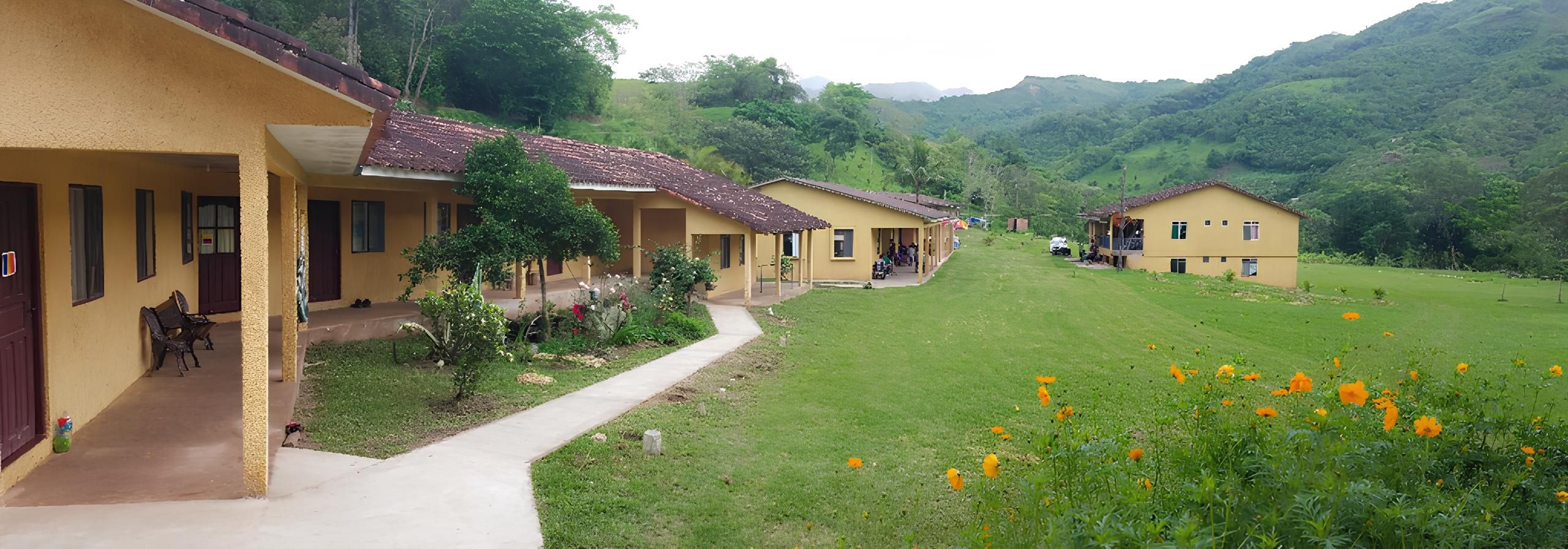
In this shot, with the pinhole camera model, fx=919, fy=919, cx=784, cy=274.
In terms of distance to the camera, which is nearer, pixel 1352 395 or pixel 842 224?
pixel 1352 395

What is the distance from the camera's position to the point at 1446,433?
4633 millimetres

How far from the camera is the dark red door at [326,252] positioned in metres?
15.2

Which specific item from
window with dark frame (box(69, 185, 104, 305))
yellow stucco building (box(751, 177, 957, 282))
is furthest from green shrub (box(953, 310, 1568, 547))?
yellow stucco building (box(751, 177, 957, 282))

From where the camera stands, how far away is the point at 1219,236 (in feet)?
143

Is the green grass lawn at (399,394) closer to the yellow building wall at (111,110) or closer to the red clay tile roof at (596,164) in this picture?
the yellow building wall at (111,110)

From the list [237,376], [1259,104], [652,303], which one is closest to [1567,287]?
[652,303]

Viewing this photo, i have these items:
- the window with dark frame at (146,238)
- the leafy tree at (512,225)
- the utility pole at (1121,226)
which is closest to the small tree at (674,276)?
the leafy tree at (512,225)

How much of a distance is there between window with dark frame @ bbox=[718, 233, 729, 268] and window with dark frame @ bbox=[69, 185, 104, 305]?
1750 cm

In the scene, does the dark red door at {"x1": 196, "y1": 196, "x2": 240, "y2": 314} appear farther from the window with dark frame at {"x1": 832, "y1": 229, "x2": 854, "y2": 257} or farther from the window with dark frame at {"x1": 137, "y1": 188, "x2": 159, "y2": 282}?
the window with dark frame at {"x1": 832, "y1": 229, "x2": 854, "y2": 257}

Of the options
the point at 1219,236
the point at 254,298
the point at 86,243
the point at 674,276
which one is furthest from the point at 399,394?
the point at 1219,236

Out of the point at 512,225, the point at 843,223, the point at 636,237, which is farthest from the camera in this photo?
the point at 843,223

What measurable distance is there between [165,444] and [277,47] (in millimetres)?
3801

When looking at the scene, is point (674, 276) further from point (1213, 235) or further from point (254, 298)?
point (1213, 235)

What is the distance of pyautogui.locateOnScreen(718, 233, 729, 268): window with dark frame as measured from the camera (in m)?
25.6
